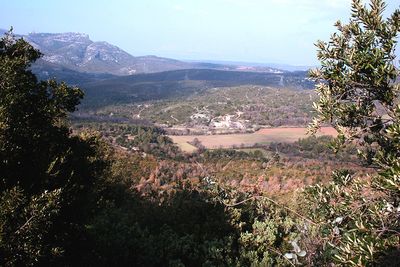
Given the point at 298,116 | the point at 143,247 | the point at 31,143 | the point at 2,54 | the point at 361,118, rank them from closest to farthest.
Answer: the point at 361,118 → the point at 31,143 → the point at 2,54 → the point at 143,247 → the point at 298,116

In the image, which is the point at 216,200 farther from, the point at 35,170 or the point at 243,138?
the point at 243,138

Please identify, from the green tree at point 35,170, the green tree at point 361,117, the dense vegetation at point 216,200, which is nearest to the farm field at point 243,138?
the dense vegetation at point 216,200

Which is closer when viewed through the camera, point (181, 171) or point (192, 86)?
point (181, 171)

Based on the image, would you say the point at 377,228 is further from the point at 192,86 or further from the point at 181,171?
the point at 192,86

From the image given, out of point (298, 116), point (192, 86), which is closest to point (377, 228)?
point (298, 116)

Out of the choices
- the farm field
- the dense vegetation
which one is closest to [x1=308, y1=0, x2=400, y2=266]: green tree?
the dense vegetation

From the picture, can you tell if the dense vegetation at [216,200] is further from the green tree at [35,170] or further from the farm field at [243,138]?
the farm field at [243,138]

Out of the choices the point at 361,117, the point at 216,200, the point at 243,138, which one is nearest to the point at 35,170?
the point at 361,117
